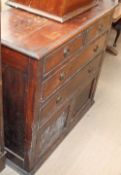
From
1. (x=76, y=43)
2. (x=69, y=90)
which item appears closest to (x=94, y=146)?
(x=69, y=90)

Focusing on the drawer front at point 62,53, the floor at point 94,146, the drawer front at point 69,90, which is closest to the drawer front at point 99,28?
the drawer front at point 62,53

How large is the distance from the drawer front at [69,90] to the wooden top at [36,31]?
35 cm

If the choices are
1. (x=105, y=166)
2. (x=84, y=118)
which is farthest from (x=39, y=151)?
(x=84, y=118)

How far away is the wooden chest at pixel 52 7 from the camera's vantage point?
141 cm

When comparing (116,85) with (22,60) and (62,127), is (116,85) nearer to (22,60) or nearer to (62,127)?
(62,127)

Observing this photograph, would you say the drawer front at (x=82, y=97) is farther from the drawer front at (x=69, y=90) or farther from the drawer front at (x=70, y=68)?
the drawer front at (x=70, y=68)

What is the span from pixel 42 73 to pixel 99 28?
68 cm

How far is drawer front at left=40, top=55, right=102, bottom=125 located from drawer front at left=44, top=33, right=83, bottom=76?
8.9 inches

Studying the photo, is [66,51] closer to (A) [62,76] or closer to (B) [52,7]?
(A) [62,76]

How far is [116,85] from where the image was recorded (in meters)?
2.68

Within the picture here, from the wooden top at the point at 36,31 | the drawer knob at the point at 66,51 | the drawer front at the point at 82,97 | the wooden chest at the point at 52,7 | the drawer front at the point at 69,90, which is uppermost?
the wooden chest at the point at 52,7

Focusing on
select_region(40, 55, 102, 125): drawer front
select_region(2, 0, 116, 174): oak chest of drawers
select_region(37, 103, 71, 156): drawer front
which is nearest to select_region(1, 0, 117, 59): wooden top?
select_region(2, 0, 116, 174): oak chest of drawers

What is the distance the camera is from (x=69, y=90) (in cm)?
167

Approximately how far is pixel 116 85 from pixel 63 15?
1.44 meters
